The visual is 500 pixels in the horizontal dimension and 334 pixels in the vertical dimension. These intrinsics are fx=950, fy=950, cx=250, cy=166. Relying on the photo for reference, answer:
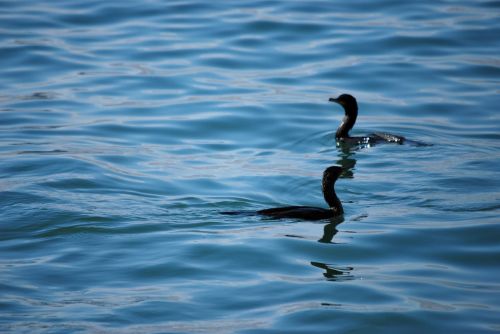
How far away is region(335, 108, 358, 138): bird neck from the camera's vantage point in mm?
16922

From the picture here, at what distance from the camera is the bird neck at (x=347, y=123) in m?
16.9

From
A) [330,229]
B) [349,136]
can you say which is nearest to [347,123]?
[349,136]

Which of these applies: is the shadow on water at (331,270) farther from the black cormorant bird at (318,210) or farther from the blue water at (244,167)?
the black cormorant bird at (318,210)

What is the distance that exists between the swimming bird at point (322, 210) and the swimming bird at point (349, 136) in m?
3.46

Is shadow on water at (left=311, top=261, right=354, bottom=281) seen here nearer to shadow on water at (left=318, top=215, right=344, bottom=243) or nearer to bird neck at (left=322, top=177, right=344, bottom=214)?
shadow on water at (left=318, top=215, right=344, bottom=243)

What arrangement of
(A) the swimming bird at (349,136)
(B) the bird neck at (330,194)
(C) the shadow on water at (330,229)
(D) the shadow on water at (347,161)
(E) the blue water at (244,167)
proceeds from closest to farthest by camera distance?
(E) the blue water at (244,167), (C) the shadow on water at (330,229), (B) the bird neck at (330,194), (D) the shadow on water at (347,161), (A) the swimming bird at (349,136)

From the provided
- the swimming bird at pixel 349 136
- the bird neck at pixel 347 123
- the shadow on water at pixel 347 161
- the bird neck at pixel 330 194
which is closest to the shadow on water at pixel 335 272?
the bird neck at pixel 330 194

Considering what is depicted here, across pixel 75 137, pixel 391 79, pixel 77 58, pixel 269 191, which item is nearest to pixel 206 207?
pixel 269 191

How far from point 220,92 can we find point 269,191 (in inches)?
253

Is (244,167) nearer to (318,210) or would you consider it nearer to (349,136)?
(349,136)

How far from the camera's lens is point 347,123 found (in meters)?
17.1

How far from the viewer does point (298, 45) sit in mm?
23203

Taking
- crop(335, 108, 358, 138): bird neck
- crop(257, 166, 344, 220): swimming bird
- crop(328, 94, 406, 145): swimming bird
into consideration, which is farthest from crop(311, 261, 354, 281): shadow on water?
crop(335, 108, 358, 138): bird neck

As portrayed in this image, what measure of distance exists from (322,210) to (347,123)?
16.5 feet
